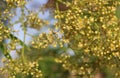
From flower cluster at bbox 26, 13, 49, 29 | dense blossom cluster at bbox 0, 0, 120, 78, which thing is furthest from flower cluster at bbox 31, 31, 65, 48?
flower cluster at bbox 26, 13, 49, 29

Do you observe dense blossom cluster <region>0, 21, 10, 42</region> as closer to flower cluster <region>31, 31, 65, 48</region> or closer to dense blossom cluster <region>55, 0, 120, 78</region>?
flower cluster <region>31, 31, 65, 48</region>

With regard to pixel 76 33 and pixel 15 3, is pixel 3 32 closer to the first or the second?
pixel 15 3

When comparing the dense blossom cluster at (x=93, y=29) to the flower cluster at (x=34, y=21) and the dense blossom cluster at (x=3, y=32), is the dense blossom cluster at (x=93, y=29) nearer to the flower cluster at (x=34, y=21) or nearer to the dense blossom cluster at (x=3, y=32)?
the flower cluster at (x=34, y=21)

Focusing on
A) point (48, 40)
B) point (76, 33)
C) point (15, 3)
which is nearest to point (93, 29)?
point (76, 33)

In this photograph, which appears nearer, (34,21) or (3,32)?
(3,32)

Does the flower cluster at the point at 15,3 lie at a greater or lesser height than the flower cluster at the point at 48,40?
greater

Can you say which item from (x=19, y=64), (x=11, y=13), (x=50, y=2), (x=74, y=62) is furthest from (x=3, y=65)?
(x=50, y=2)

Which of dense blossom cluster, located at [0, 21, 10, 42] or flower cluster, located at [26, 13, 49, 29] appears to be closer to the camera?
dense blossom cluster, located at [0, 21, 10, 42]

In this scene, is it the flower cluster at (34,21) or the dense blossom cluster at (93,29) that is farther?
the flower cluster at (34,21)

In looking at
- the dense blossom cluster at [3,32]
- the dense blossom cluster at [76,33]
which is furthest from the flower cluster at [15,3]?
the dense blossom cluster at [3,32]

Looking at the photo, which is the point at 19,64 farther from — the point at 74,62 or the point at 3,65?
the point at 74,62

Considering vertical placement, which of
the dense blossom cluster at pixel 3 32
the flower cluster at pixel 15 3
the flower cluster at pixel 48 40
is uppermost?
the flower cluster at pixel 15 3

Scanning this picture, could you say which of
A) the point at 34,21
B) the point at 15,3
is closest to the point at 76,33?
the point at 34,21

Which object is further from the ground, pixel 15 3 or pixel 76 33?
pixel 15 3
